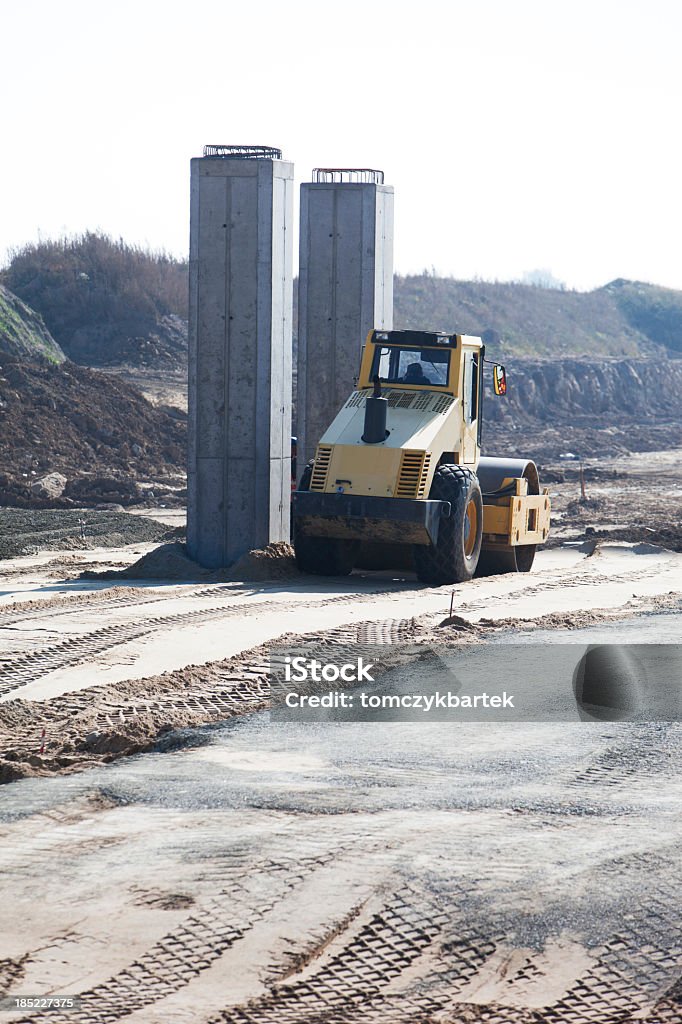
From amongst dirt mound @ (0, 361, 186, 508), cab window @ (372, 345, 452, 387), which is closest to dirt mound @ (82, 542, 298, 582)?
cab window @ (372, 345, 452, 387)

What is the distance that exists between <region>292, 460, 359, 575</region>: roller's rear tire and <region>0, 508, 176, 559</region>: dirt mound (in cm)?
463

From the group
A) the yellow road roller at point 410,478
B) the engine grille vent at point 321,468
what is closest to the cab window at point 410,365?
the yellow road roller at point 410,478

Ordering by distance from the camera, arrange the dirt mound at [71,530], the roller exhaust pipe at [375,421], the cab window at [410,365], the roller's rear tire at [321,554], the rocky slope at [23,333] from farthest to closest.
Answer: the rocky slope at [23,333]
the dirt mound at [71,530]
the cab window at [410,365]
the roller's rear tire at [321,554]
the roller exhaust pipe at [375,421]

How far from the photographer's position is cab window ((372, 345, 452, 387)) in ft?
51.2

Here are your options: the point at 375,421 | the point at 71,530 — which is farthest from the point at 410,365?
the point at 71,530

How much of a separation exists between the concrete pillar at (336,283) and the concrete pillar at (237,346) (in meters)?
3.45

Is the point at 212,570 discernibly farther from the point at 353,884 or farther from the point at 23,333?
the point at 23,333

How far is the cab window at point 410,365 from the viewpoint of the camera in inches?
615

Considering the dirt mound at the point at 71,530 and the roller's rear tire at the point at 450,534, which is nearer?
the roller's rear tire at the point at 450,534

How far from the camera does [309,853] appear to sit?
225 inches

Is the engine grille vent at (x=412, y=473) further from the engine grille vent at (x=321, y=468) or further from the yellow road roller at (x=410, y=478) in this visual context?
the engine grille vent at (x=321, y=468)

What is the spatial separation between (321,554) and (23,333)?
2656cm

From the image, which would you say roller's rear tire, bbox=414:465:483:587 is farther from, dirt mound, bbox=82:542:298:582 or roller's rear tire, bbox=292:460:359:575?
dirt mound, bbox=82:542:298:582

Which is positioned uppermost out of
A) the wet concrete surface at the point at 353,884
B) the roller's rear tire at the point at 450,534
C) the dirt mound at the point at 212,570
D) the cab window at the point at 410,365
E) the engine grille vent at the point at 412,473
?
the cab window at the point at 410,365
